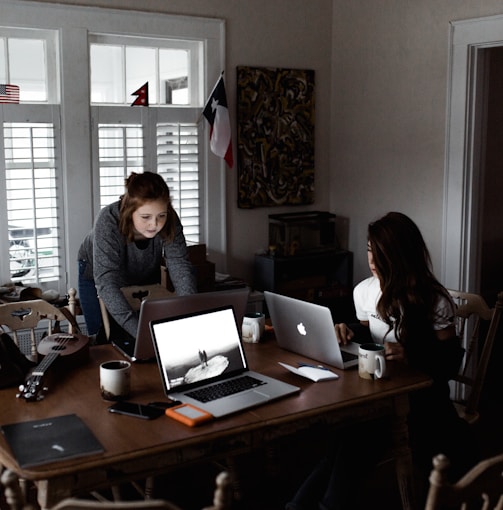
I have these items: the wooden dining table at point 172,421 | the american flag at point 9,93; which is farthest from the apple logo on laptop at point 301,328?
the american flag at point 9,93

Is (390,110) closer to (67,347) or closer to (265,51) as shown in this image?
(265,51)

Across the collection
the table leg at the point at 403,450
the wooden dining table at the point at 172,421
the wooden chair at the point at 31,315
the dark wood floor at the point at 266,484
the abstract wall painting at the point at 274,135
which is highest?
the abstract wall painting at the point at 274,135

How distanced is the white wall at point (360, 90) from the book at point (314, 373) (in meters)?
2.05

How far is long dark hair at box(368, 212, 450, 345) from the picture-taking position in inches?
109

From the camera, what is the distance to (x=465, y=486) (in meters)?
1.64

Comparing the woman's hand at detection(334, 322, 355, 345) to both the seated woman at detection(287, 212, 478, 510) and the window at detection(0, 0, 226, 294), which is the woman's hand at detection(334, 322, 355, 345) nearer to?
the seated woman at detection(287, 212, 478, 510)

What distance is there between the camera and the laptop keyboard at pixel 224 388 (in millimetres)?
2426

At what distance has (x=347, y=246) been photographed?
5164 mm

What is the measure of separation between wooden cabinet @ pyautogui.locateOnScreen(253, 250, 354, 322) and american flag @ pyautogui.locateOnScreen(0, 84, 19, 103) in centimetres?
175

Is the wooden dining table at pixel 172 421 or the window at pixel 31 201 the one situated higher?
the window at pixel 31 201

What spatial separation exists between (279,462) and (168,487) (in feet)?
1.72

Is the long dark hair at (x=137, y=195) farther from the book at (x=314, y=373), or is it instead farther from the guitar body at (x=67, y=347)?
the book at (x=314, y=373)

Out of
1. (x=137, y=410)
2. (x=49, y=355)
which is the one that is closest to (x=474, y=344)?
(x=137, y=410)

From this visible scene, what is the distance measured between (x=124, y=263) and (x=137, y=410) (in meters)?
1.09
